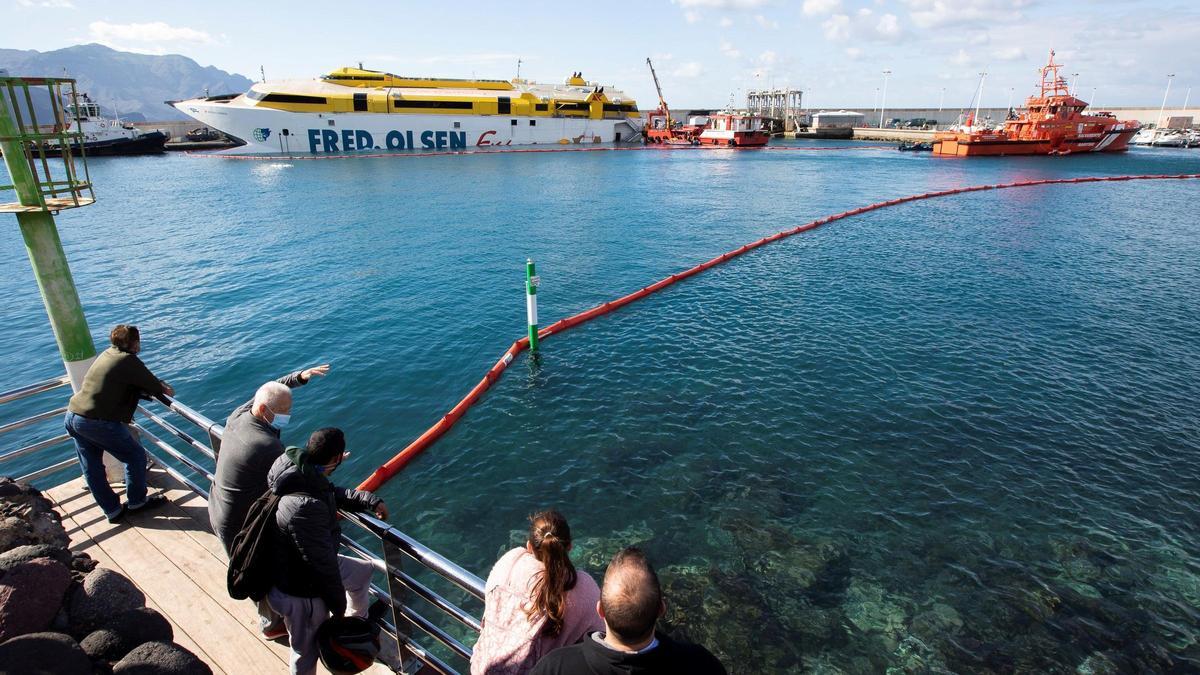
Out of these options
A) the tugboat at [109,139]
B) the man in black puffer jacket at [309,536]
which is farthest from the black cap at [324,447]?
→ the tugboat at [109,139]

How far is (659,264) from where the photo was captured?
27188mm

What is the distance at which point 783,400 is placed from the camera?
1395 centimetres

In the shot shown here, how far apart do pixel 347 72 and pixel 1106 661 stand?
346 ft

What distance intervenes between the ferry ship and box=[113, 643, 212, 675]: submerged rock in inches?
3684

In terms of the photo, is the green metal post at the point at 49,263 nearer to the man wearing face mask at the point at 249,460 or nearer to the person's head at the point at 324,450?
the man wearing face mask at the point at 249,460

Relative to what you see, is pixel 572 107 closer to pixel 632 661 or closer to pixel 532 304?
pixel 532 304

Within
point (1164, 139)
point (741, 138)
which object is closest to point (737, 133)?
point (741, 138)

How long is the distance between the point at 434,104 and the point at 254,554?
9662 cm

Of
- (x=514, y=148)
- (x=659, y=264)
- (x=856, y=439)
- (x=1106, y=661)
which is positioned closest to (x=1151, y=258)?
(x=659, y=264)

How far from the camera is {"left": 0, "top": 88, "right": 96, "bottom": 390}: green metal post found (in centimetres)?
582

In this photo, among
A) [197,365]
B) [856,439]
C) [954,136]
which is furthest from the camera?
[954,136]

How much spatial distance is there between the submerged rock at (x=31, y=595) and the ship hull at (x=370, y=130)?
92451mm

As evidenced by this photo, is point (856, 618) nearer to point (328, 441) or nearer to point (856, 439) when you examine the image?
point (856, 439)

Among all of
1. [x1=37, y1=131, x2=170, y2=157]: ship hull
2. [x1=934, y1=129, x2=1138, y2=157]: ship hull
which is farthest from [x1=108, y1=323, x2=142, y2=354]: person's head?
[x1=37, y1=131, x2=170, y2=157]: ship hull
